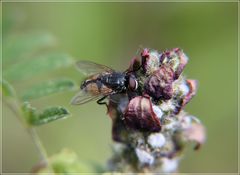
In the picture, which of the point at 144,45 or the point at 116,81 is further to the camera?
the point at 144,45

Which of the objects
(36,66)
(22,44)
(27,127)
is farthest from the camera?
(22,44)

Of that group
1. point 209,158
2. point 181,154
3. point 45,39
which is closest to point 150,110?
point 181,154

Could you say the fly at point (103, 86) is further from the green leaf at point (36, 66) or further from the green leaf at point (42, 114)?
→ the green leaf at point (36, 66)

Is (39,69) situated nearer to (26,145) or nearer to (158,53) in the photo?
(158,53)

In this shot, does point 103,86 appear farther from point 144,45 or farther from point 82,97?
point 144,45

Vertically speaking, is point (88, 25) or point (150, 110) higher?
point (88, 25)

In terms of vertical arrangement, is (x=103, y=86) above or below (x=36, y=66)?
below

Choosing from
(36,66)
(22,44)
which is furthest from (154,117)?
(22,44)
